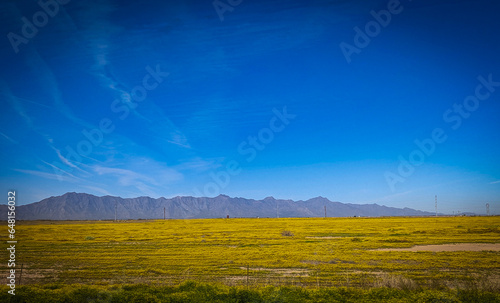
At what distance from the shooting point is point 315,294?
1234 centimetres

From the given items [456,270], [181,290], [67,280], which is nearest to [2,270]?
[67,280]

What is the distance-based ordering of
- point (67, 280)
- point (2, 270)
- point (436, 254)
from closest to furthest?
point (67, 280), point (2, 270), point (436, 254)

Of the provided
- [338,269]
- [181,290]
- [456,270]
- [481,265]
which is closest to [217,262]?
[338,269]

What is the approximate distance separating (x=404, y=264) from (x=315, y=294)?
58.1ft

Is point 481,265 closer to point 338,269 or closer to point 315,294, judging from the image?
point 338,269

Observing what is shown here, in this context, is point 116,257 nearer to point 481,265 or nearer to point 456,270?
point 456,270

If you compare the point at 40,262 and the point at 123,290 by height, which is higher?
the point at 123,290

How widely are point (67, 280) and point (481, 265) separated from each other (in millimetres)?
31240

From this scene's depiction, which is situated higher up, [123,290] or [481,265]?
[123,290]

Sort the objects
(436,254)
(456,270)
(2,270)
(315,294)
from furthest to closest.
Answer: (436,254)
(2,270)
(456,270)
(315,294)

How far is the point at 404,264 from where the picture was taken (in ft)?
85.7

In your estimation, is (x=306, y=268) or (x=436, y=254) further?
(x=436, y=254)

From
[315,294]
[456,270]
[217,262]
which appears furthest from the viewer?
[217,262]

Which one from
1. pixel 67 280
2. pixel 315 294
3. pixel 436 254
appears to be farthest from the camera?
pixel 436 254
